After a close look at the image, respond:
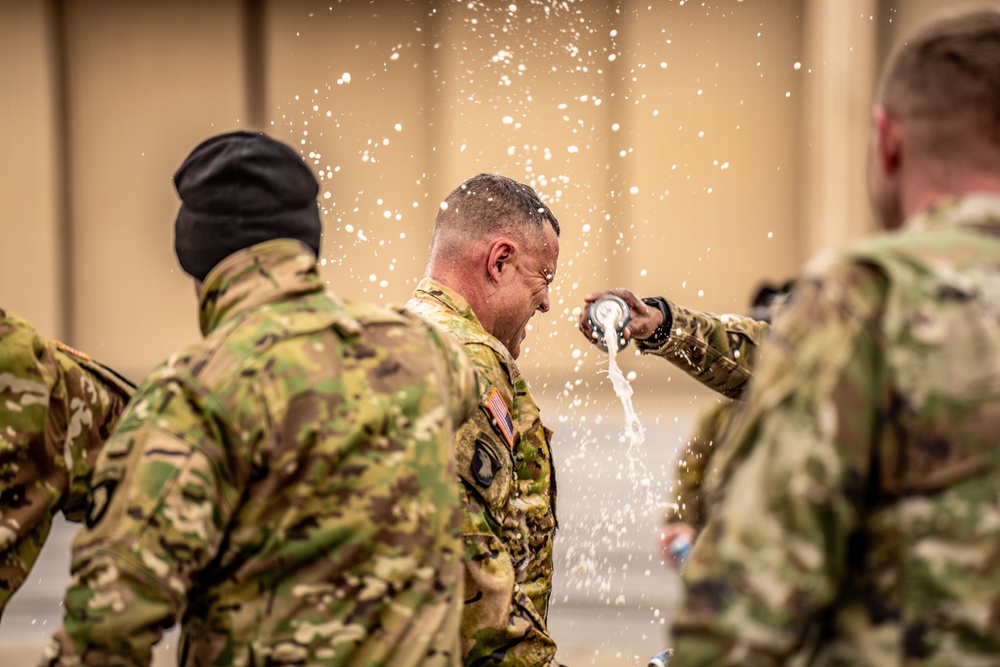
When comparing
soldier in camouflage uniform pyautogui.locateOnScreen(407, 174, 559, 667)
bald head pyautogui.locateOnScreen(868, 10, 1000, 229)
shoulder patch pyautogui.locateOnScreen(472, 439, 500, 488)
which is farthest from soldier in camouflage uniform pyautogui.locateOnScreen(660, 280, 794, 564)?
bald head pyautogui.locateOnScreen(868, 10, 1000, 229)

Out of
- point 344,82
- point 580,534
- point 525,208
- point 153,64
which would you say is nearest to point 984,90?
point 525,208

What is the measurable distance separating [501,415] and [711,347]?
2.78ft

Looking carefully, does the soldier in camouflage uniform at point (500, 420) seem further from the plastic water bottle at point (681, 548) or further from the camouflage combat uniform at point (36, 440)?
the camouflage combat uniform at point (36, 440)

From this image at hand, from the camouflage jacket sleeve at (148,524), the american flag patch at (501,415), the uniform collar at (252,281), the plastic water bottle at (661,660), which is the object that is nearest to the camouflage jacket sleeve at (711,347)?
the plastic water bottle at (661,660)

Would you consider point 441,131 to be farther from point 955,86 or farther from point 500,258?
point 955,86

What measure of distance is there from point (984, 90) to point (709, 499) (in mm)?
453

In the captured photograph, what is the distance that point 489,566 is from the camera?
7.44 feet

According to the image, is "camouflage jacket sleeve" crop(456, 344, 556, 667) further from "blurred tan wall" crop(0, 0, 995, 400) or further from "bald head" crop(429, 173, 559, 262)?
"blurred tan wall" crop(0, 0, 995, 400)

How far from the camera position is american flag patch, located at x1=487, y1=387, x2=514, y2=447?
2377 millimetres

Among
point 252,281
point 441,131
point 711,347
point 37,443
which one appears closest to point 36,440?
point 37,443

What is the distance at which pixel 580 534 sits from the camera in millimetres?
7523

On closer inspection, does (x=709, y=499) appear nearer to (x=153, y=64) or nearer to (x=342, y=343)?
(x=342, y=343)

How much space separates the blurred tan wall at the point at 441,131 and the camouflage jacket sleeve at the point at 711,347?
4700mm

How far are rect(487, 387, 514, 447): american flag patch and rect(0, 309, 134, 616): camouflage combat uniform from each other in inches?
26.0
